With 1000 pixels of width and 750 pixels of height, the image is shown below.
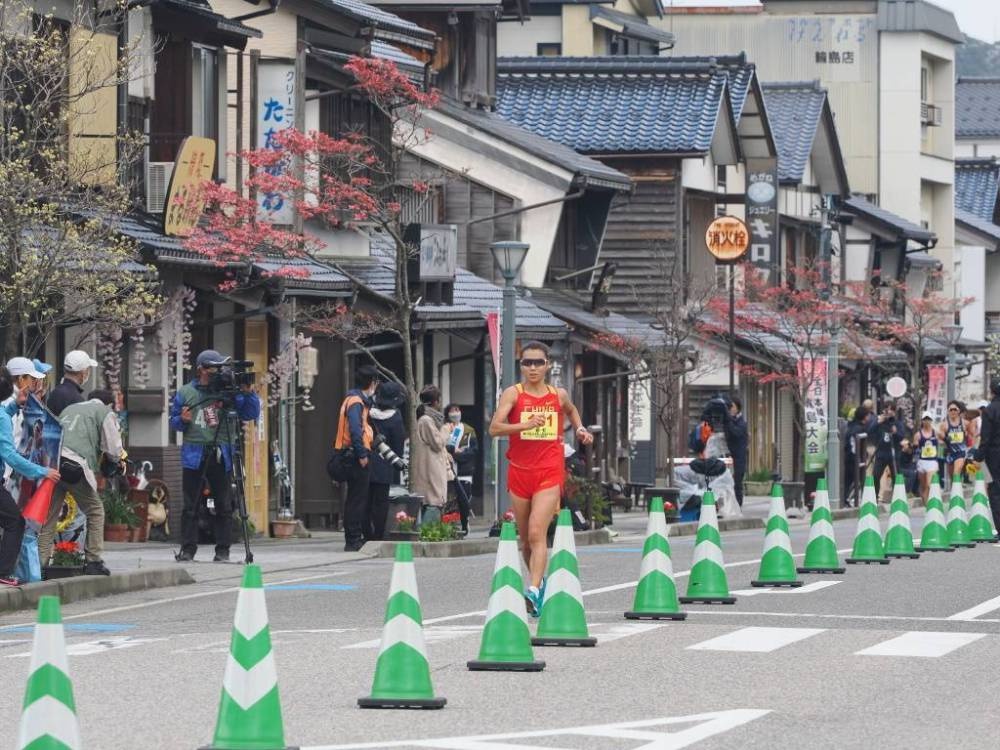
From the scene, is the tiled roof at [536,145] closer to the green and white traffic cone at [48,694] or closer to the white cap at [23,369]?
the white cap at [23,369]

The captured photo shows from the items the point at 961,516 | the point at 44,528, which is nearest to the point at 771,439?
the point at 961,516

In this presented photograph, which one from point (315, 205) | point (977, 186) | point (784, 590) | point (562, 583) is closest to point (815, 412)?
point (315, 205)

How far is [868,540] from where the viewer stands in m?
21.1

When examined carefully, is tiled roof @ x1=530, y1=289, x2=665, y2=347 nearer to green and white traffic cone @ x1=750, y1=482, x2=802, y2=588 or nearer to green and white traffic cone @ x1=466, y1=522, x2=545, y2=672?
green and white traffic cone @ x1=750, y1=482, x2=802, y2=588

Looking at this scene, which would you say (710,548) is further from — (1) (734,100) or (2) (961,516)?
(1) (734,100)

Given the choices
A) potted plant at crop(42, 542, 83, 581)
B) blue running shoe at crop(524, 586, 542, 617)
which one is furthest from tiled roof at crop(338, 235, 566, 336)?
blue running shoe at crop(524, 586, 542, 617)

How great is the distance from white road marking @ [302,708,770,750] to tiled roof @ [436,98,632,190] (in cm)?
2719

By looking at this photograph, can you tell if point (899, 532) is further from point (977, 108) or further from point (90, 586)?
point (977, 108)

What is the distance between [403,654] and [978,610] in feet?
22.0

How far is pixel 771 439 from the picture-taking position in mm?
52094

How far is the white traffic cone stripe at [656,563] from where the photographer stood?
14.9 metres

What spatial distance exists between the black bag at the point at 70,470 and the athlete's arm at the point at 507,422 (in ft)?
14.4

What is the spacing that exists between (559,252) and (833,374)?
5.34 metres

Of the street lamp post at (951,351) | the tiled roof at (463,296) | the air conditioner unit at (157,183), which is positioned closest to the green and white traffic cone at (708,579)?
the air conditioner unit at (157,183)
